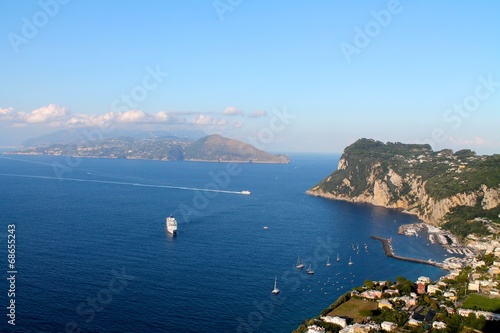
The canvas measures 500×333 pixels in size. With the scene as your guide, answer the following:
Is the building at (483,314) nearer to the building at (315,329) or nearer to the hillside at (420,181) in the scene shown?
the building at (315,329)

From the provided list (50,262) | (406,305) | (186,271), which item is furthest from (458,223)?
(50,262)

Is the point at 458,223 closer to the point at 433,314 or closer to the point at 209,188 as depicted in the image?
the point at 433,314

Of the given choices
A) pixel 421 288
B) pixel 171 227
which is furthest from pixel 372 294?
pixel 171 227

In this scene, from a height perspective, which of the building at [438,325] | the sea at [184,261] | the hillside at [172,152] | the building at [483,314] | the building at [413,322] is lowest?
the sea at [184,261]

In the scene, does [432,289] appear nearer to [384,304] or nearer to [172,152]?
[384,304]

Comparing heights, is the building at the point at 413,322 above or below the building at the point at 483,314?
below

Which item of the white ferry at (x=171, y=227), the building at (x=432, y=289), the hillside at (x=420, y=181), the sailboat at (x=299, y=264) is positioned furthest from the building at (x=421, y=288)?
the hillside at (x=420, y=181)

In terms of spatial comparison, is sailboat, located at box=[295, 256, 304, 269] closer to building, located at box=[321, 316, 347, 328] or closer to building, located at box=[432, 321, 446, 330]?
building, located at box=[321, 316, 347, 328]

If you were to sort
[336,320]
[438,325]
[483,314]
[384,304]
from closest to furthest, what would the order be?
[438,325] < [336,320] < [483,314] < [384,304]
